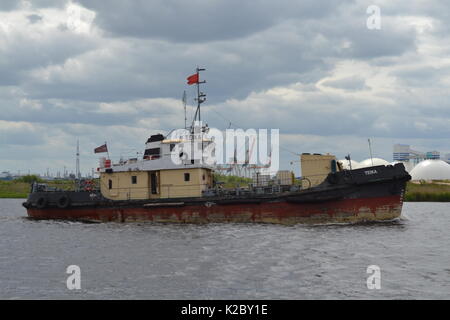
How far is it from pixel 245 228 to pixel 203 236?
130 inches

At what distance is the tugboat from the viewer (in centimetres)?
2948

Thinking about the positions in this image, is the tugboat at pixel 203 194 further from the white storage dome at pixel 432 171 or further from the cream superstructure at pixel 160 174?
the white storage dome at pixel 432 171

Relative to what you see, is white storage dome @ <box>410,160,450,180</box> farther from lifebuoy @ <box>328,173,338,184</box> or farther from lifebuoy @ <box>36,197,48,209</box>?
lifebuoy @ <box>36,197,48,209</box>

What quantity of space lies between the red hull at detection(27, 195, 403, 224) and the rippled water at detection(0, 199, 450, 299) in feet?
3.04

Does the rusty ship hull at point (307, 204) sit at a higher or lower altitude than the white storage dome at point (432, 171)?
lower

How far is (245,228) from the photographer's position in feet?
94.1

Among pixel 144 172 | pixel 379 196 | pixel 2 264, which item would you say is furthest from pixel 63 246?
pixel 379 196

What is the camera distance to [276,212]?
3039cm

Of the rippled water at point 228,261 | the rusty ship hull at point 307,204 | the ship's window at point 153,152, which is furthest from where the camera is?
the ship's window at point 153,152

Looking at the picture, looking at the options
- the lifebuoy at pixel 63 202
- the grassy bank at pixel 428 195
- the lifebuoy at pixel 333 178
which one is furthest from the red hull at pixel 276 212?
the grassy bank at pixel 428 195

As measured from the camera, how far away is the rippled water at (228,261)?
15891mm

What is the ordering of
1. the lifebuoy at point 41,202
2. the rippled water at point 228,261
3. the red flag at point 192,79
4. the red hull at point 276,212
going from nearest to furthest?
1. the rippled water at point 228,261
2. the red hull at point 276,212
3. the red flag at point 192,79
4. the lifebuoy at point 41,202

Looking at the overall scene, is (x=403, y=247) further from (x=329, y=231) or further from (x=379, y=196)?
(x=379, y=196)
